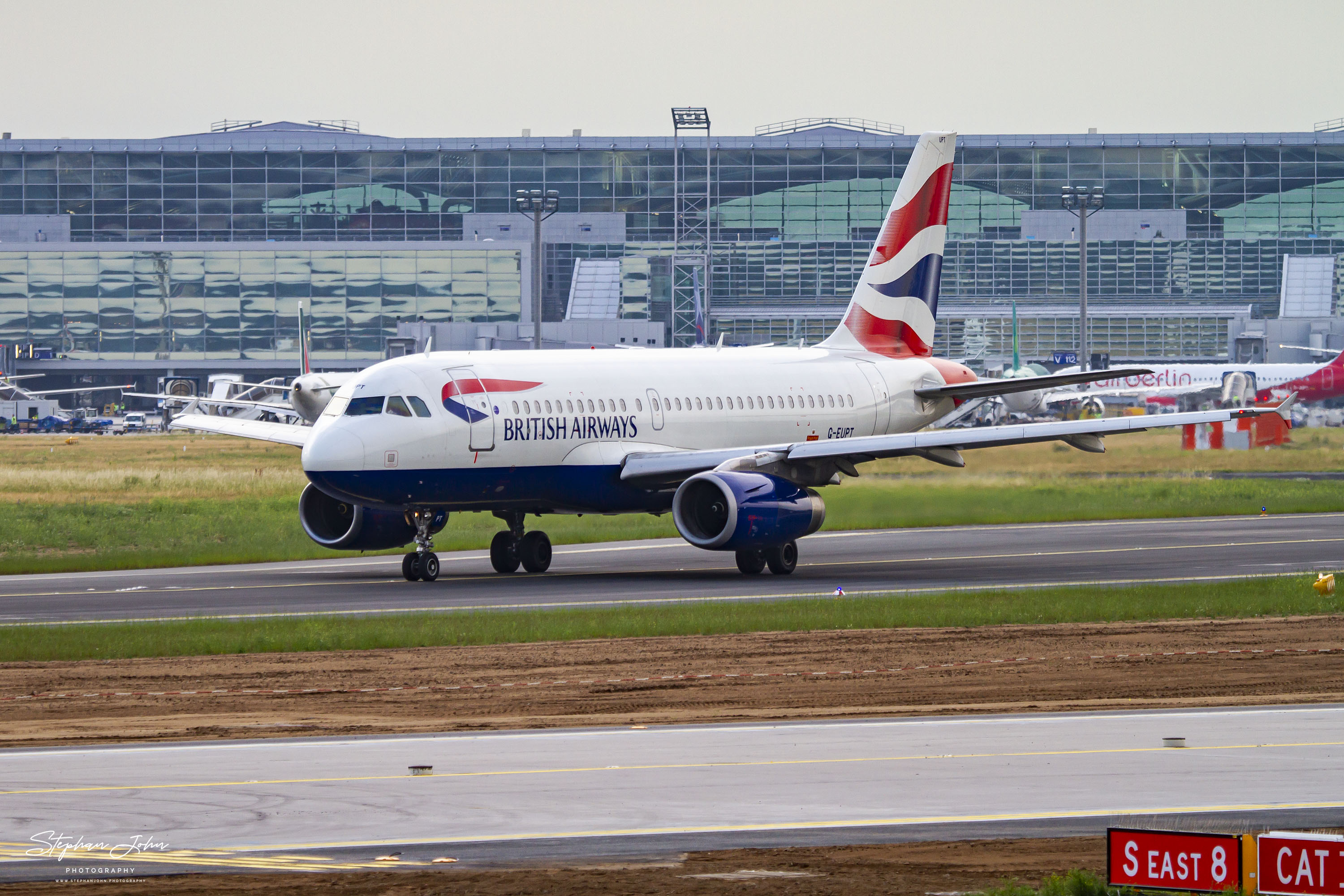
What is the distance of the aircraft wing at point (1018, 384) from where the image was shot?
3155 cm

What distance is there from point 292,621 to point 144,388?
117279 mm

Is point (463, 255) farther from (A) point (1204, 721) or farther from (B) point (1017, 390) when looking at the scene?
(A) point (1204, 721)

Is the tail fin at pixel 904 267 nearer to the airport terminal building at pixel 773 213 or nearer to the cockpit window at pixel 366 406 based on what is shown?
the cockpit window at pixel 366 406

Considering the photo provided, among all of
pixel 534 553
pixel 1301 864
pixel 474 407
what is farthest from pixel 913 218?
pixel 1301 864

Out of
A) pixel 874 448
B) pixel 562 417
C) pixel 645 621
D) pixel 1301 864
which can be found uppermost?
pixel 562 417

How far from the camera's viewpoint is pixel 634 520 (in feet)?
161

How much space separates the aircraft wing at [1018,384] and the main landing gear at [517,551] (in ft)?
31.8

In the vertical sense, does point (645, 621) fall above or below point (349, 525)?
below

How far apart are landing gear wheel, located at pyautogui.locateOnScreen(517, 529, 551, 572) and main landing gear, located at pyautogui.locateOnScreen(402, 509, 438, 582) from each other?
2.25 m

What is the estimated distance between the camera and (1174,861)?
767 centimetres

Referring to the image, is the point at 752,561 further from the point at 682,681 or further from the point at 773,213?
the point at 773,213

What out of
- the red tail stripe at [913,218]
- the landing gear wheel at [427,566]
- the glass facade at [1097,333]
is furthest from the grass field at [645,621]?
the glass facade at [1097,333]

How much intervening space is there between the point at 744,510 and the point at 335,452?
7294 millimetres

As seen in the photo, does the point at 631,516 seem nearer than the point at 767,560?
No
